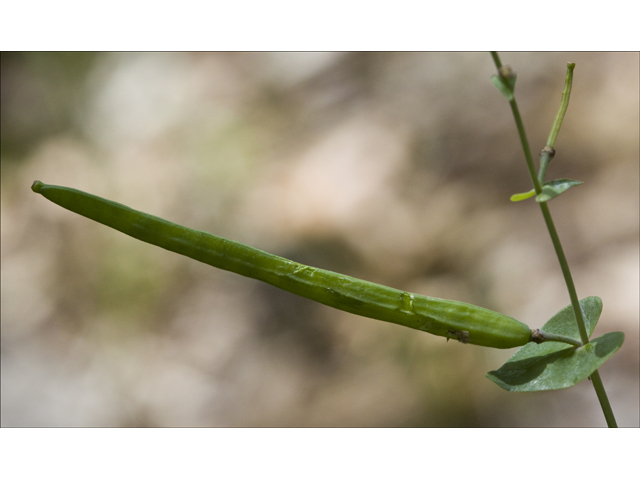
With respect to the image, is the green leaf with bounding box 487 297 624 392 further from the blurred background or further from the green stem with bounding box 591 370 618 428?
the blurred background

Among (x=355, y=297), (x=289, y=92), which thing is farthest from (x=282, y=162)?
(x=355, y=297)

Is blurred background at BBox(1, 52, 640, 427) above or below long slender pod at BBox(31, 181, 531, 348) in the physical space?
above

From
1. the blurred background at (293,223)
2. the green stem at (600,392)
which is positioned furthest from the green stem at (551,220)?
the blurred background at (293,223)

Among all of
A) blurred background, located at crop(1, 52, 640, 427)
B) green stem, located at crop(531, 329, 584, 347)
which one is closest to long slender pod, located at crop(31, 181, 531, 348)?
green stem, located at crop(531, 329, 584, 347)

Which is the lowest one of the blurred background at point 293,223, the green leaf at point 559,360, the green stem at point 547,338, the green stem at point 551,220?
the green leaf at point 559,360

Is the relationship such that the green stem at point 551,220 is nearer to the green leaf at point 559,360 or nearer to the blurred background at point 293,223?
the green leaf at point 559,360

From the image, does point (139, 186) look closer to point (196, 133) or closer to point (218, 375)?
point (196, 133)
